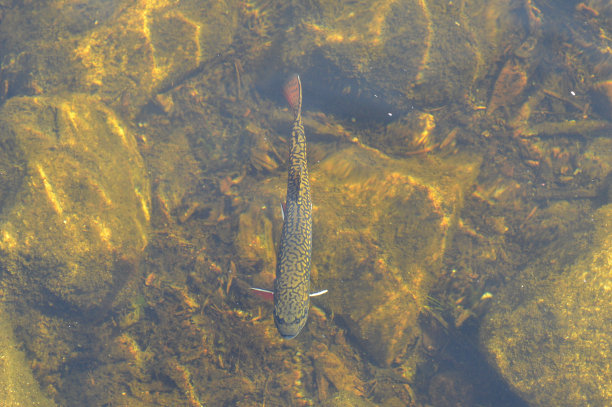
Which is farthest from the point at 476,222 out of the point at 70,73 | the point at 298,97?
the point at 70,73

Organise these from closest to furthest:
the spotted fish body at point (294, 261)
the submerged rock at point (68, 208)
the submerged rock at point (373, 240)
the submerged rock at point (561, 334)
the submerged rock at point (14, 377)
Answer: the spotted fish body at point (294, 261), the submerged rock at point (14, 377), the submerged rock at point (561, 334), the submerged rock at point (68, 208), the submerged rock at point (373, 240)

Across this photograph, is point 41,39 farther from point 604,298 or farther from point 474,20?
point 604,298

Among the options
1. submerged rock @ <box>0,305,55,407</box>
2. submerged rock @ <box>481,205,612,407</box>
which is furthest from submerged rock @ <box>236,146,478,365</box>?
submerged rock @ <box>0,305,55,407</box>

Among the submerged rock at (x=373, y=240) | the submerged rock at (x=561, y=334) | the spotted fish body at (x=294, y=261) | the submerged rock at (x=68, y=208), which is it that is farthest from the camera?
the submerged rock at (x=373, y=240)

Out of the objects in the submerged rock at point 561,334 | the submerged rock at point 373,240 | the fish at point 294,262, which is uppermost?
the fish at point 294,262


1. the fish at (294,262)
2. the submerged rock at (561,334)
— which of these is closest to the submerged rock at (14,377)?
the fish at (294,262)

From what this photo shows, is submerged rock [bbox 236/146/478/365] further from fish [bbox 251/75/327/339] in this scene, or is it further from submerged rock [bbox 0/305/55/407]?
submerged rock [bbox 0/305/55/407]

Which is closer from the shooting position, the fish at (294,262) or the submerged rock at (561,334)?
the fish at (294,262)

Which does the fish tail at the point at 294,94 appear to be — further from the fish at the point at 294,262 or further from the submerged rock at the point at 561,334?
the submerged rock at the point at 561,334
